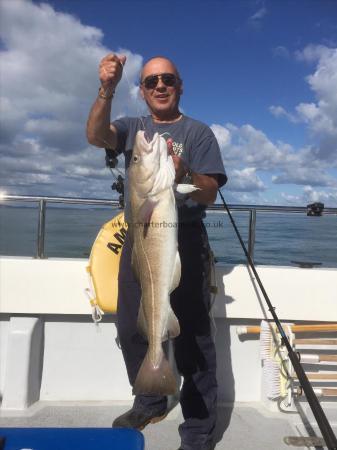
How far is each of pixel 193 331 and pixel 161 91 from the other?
1.84 metres

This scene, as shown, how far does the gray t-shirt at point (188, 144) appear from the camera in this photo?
2961 mm

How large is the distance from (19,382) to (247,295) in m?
2.23

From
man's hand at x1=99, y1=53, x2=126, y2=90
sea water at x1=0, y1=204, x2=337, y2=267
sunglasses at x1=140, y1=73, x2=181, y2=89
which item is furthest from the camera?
sea water at x1=0, y1=204, x2=337, y2=267

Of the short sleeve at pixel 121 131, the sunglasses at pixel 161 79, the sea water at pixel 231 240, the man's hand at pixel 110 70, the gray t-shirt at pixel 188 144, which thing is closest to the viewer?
the man's hand at pixel 110 70

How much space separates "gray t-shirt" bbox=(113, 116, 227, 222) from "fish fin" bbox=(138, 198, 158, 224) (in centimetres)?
56

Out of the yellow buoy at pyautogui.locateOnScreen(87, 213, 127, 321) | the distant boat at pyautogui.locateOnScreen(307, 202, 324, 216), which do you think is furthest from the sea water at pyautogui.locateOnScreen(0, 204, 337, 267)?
the yellow buoy at pyautogui.locateOnScreen(87, 213, 127, 321)

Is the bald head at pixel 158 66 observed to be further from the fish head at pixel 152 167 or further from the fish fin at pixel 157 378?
the fish fin at pixel 157 378

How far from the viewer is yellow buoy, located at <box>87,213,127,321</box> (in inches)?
142

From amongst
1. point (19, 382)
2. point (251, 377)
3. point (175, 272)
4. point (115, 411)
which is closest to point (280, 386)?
point (251, 377)

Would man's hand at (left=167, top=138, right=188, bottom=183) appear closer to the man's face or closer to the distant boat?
the man's face

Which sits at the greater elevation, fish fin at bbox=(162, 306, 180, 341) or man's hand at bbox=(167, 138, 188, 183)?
man's hand at bbox=(167, 138, 188, 183)

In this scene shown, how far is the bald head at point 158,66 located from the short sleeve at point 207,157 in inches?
21.1

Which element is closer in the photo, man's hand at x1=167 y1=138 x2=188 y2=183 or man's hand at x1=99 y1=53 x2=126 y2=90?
man's hand at x1=167 y1=138 x2=188 y2=183

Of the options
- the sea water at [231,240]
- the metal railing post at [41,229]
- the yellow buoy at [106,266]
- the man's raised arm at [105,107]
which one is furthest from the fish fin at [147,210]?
the sea water at [231,240]
